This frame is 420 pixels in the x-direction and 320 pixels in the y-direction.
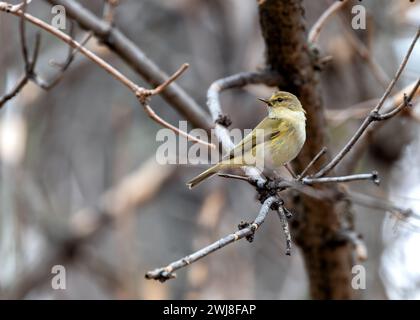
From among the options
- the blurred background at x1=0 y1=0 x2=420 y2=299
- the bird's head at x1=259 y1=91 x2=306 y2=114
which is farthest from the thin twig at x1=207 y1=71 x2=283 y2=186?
the blurred background at x1=0 y1=0 x2=420 y2=299

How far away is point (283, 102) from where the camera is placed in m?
3.04

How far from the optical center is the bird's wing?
9.13ft

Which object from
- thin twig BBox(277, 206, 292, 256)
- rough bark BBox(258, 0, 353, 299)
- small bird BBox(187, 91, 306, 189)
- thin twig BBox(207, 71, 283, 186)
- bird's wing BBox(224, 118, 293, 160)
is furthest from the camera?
rough bark BBox(258, 0, 353, 299)

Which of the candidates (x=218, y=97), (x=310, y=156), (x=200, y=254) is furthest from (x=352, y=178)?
(x=310, y=156)

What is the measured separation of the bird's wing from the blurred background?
4.51 ft

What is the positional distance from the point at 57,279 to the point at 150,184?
2.42 meters

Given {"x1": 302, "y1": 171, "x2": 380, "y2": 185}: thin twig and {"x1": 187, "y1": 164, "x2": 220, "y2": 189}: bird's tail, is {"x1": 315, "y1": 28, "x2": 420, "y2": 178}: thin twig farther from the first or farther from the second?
{"x1": 187, "y1": 164, "x2": 220, "y2": 189}: bird's tail

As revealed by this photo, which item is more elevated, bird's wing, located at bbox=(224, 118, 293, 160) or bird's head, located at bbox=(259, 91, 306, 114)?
bird's head, located at bbox=(259, 91, 306, 114)

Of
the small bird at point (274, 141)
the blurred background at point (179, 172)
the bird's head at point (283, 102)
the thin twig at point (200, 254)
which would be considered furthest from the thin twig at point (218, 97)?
the blurred background at point (179, 172)

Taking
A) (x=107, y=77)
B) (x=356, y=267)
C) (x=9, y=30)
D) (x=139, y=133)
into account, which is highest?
(x=107, y=77)

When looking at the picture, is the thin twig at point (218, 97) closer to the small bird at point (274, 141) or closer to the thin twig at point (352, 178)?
the small bird at point (274, 141)
